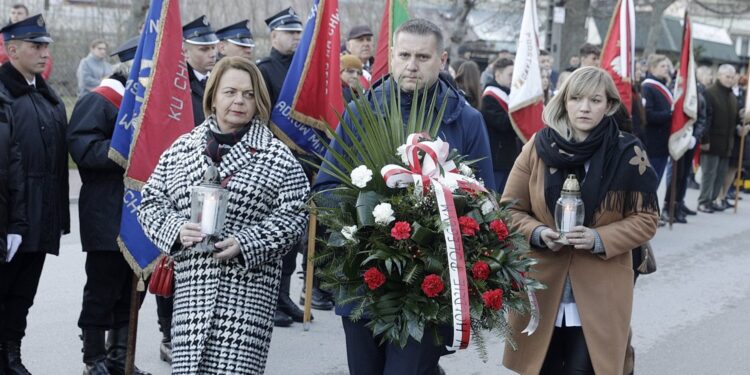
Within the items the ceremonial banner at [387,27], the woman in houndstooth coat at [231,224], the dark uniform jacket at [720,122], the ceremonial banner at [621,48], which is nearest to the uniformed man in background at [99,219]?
the woman in houndstooth coat at [231,224]

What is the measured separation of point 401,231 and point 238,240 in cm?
82

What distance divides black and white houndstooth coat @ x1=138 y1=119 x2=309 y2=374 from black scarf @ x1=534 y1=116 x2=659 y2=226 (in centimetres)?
113

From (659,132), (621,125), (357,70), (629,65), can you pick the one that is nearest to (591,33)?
(659,132)

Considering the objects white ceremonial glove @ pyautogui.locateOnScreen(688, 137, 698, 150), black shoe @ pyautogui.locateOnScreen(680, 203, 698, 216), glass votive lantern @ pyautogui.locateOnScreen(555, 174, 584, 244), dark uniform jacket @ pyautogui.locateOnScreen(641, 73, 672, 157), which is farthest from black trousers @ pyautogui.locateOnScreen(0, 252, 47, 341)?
black shoe @ pyautogui.locateOnScreen(680, 203, 698, 216)

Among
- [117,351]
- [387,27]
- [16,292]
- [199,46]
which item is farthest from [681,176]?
[16,292]

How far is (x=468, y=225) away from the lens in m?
3.72

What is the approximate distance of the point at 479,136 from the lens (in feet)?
14.6

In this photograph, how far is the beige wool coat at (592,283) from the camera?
445 centimetres

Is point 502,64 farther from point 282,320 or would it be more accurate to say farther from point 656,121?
point 282,320

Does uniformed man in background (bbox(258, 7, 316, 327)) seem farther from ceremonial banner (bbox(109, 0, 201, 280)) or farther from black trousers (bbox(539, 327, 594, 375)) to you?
black trousers (bbox(539, 327, 594, 375))

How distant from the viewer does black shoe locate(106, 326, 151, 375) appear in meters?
5.98

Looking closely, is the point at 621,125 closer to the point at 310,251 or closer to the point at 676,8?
the point at 310,251

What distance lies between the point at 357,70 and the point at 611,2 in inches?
825

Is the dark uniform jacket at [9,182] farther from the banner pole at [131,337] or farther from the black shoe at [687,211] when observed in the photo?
the black shoe at [687,211]
